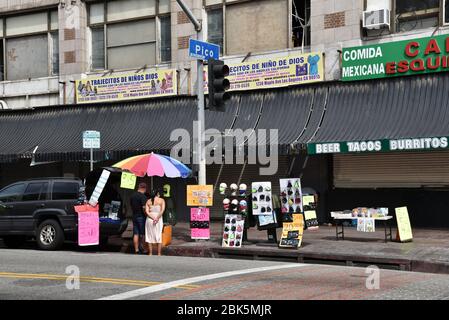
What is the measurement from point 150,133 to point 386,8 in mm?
8525

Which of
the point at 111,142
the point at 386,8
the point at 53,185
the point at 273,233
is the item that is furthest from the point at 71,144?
the point at 386,8

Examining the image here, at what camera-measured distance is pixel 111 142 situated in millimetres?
20328

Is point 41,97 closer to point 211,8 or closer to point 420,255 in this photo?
point 211,8

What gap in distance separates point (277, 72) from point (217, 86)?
494cm

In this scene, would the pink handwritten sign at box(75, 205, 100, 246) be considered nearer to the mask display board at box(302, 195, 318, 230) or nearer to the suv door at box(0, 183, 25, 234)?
the suv door at box(0, 183, 25, 234)

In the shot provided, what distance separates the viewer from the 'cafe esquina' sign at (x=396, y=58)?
16031 mm

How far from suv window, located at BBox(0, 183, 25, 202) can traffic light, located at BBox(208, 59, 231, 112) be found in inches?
215

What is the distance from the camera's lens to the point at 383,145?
50.0 feet

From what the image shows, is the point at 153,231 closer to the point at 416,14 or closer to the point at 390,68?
the point at 390,68

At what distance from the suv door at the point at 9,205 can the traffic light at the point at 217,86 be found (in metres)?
5.49

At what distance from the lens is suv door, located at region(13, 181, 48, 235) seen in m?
14.9

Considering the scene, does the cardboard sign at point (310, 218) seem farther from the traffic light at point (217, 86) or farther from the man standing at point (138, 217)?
the man standing at point (138, 217)

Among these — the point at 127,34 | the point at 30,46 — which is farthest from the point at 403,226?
the point at 30,46

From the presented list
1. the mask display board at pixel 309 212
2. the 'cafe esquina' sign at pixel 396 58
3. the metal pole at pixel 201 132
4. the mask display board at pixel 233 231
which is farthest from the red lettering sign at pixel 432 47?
the mask display board at pixel 233 231
